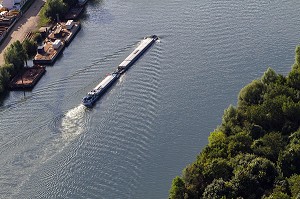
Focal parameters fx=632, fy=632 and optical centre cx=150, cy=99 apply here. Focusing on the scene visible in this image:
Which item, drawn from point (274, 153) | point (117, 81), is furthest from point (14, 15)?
point (274, 153)

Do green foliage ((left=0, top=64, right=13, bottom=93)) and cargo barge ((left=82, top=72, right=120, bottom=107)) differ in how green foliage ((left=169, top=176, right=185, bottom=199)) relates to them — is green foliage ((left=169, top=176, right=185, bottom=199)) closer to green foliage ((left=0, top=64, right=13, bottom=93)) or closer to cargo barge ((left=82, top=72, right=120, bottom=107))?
cargo barge ((left=82, top=72, right=120, bottom=107))

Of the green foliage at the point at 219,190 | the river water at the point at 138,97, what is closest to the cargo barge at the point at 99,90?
the river water at the point at 138,97

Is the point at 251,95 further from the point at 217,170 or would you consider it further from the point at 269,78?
the point at 217,170

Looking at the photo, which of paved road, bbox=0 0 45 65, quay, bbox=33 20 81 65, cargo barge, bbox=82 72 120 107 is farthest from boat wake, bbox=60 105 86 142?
paved road, bbox=0 0 45 65

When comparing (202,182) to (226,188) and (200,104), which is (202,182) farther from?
(200,104)

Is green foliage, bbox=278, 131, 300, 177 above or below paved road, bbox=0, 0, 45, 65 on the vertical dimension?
below

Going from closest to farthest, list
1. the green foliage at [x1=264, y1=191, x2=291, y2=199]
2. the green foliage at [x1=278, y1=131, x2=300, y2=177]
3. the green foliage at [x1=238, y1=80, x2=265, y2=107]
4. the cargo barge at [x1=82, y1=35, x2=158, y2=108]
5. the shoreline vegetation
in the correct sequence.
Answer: the green foliage at [x1=264, y1=191, x2=291, y2=199]
the green foliage at [x1=278, y1=131, x2=300, y2=177]
the green foliage at [x1=238, y1=80, x2=265, y2=107]
the cargo barge at [x1=82, y1=35, x2=158, y2=108]
the shoreline vegetation

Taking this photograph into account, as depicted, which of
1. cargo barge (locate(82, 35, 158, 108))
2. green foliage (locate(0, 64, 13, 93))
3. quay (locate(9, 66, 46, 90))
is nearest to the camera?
cargo barge (locate(82, 35, 158, 108))

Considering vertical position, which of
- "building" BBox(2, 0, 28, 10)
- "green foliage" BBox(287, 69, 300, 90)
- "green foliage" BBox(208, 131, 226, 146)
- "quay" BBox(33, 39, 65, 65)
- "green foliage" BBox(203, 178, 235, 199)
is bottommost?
"green foliage" BBox(203, 178, 235, 199)
